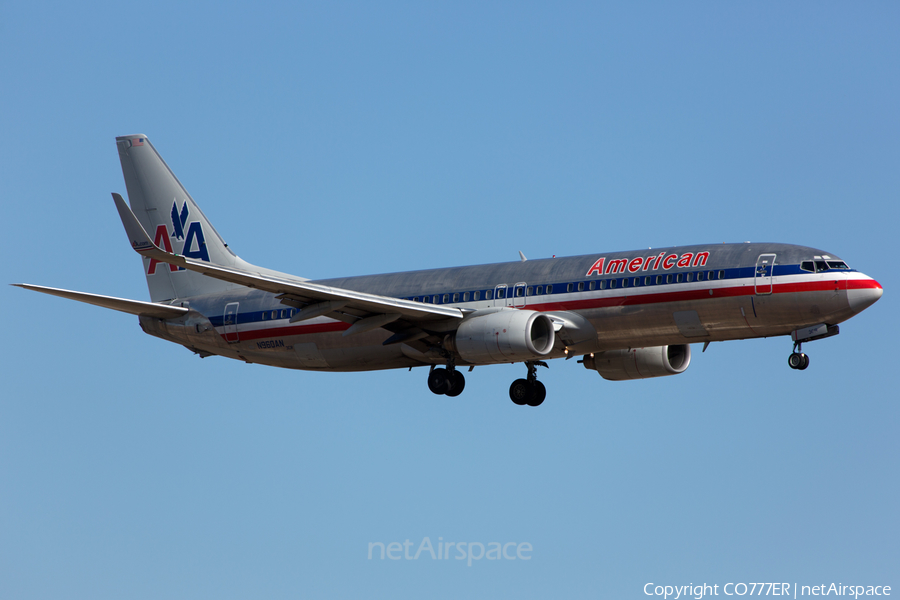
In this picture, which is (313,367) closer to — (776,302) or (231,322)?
(231,322)

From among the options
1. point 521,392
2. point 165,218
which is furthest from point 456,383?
point 165,218

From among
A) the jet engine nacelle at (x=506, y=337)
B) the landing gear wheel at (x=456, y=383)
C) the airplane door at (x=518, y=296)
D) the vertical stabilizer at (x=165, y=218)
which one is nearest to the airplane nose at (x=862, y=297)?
the jet engine nacelle at (x=506, y=337)

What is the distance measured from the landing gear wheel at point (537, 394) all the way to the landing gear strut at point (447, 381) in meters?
3.07

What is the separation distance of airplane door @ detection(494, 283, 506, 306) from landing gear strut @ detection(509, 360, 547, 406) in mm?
3634

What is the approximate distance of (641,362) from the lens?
45.9 m

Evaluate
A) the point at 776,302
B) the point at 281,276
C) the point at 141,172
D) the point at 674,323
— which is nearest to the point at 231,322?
the point at 281,276

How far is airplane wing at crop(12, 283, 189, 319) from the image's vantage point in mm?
40600

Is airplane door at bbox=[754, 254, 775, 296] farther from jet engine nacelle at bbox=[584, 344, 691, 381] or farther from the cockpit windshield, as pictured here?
jet engine nacelle at bbox=[584, 344, 691, 381]

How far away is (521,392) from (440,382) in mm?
3592

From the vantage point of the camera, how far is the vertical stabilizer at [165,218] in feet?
173

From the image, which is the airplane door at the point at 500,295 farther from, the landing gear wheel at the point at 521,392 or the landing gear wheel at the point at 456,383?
the landing gear wheel at the point at 521,392

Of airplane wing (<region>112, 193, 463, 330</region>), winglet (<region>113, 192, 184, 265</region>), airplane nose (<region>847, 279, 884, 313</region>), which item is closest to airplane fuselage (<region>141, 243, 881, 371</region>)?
airplane nose (<region>847, 279, 884, 313</region>)

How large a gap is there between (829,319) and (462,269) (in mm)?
14333

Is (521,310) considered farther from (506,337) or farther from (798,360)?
(798,360)
